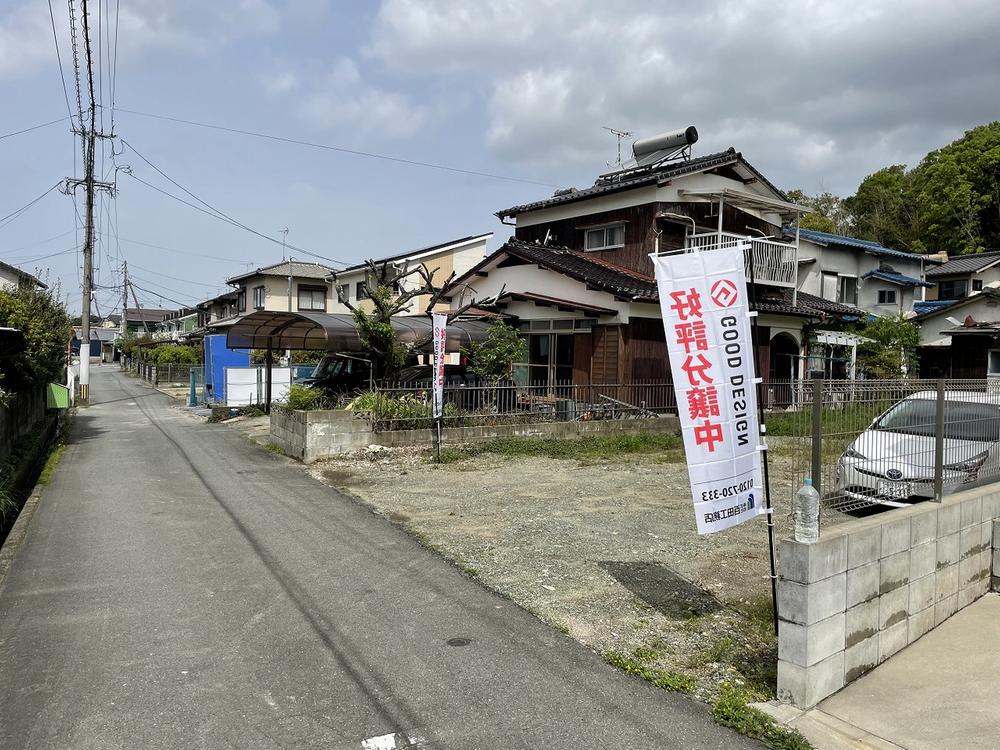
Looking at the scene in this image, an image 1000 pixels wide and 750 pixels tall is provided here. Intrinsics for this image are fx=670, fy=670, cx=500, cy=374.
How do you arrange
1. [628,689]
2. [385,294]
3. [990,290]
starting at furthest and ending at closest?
[990,290] → [385,294] → [628,689]

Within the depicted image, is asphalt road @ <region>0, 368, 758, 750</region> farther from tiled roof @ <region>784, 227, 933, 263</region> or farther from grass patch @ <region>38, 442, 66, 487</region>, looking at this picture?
tiled roof @ <region>784, 227, 933, 263</region>

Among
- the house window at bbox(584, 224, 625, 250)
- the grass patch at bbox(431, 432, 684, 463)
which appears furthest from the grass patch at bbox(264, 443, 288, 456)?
the house window at bbox(584, 224, 625, 250)

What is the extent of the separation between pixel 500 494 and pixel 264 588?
4.37 meters

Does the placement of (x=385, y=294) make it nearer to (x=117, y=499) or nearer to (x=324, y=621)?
(x=117, y=499)

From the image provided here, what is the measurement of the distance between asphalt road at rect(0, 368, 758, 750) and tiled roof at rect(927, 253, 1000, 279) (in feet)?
108

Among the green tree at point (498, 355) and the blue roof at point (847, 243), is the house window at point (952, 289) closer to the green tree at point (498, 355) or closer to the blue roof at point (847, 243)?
the blue roof at point (847, 243)

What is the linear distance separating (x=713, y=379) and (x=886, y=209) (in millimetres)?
44346

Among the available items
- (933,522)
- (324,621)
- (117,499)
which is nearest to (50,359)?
(117,499)

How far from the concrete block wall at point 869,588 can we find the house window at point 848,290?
2524 centimetres

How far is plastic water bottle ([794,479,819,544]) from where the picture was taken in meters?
3.78

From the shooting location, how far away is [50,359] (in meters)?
14.3

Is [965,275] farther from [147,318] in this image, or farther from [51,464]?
[147,318]

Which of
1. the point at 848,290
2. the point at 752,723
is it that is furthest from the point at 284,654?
the point at 848,290

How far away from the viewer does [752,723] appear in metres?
3.67
